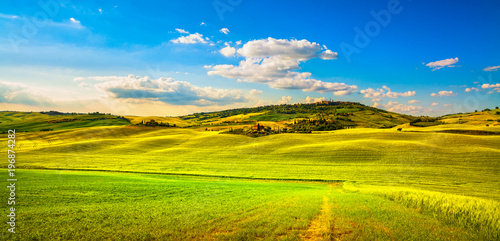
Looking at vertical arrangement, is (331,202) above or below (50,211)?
below

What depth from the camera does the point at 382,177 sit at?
113 ft

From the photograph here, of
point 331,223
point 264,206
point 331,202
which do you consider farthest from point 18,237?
point 331,202

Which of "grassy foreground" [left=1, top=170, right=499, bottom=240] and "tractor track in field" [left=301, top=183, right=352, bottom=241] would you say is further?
"tractor track in field" [left=301, top=183, right=352, bottom=241]

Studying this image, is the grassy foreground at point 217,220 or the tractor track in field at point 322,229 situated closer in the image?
the grassy foreground at point 217,220

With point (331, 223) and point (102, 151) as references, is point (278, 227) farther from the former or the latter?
point (102, 151)

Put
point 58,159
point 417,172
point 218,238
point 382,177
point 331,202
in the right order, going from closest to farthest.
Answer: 1. point 218,238
2. point 331,202
3. point 382,177
4. point 417,172
5. point 58,159

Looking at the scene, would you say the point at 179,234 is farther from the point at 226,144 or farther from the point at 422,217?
the point at 226,144

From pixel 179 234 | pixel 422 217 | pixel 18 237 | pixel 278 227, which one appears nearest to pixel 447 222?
pixel 422 217

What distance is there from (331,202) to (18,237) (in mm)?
17831

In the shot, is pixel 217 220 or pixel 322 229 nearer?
pixel 322 229

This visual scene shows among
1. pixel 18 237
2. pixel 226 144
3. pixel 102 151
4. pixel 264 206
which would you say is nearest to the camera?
pixel 18 237

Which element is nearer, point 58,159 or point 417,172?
point 417,172

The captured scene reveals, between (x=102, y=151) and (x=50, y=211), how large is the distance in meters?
60.2

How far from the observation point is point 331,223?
11.8 meters
